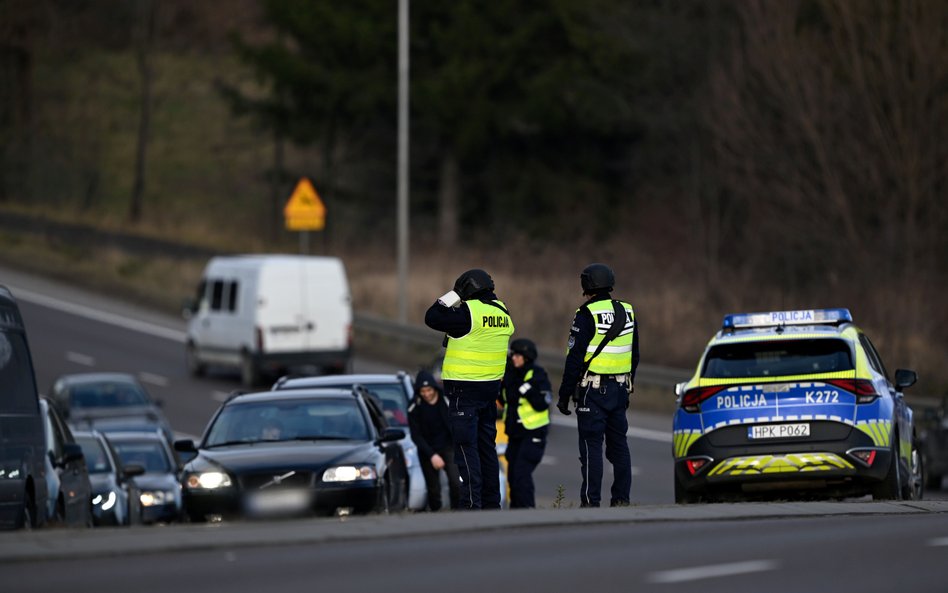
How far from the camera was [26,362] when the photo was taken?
13.9 meters

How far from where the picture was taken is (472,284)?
1398cm

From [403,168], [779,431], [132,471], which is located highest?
[403,168]

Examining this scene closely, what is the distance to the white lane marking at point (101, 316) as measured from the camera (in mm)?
40531

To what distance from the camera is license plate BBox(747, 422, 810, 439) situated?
1491cm

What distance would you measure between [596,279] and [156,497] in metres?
8.73

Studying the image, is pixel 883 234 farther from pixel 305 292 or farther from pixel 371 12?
pixel 371 12

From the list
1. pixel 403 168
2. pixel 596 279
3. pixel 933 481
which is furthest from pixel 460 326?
pixel 403 168

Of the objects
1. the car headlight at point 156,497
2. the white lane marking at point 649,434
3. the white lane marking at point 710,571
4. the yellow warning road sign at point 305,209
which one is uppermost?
the yellow warning road sign at point 305,209

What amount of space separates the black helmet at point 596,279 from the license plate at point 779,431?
1744mm

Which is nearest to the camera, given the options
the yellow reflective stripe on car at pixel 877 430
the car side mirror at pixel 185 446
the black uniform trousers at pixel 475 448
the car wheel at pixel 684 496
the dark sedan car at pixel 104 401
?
the black uniform trousers at pixel 475 448

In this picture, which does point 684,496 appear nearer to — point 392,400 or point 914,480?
point 914,480

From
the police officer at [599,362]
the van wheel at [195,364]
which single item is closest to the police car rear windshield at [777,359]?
the police officer at [599,362]

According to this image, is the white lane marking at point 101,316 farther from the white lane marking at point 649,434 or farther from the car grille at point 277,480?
the car grille at point 277,480

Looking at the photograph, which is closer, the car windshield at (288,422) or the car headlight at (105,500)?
the car windshield at (288,422)
